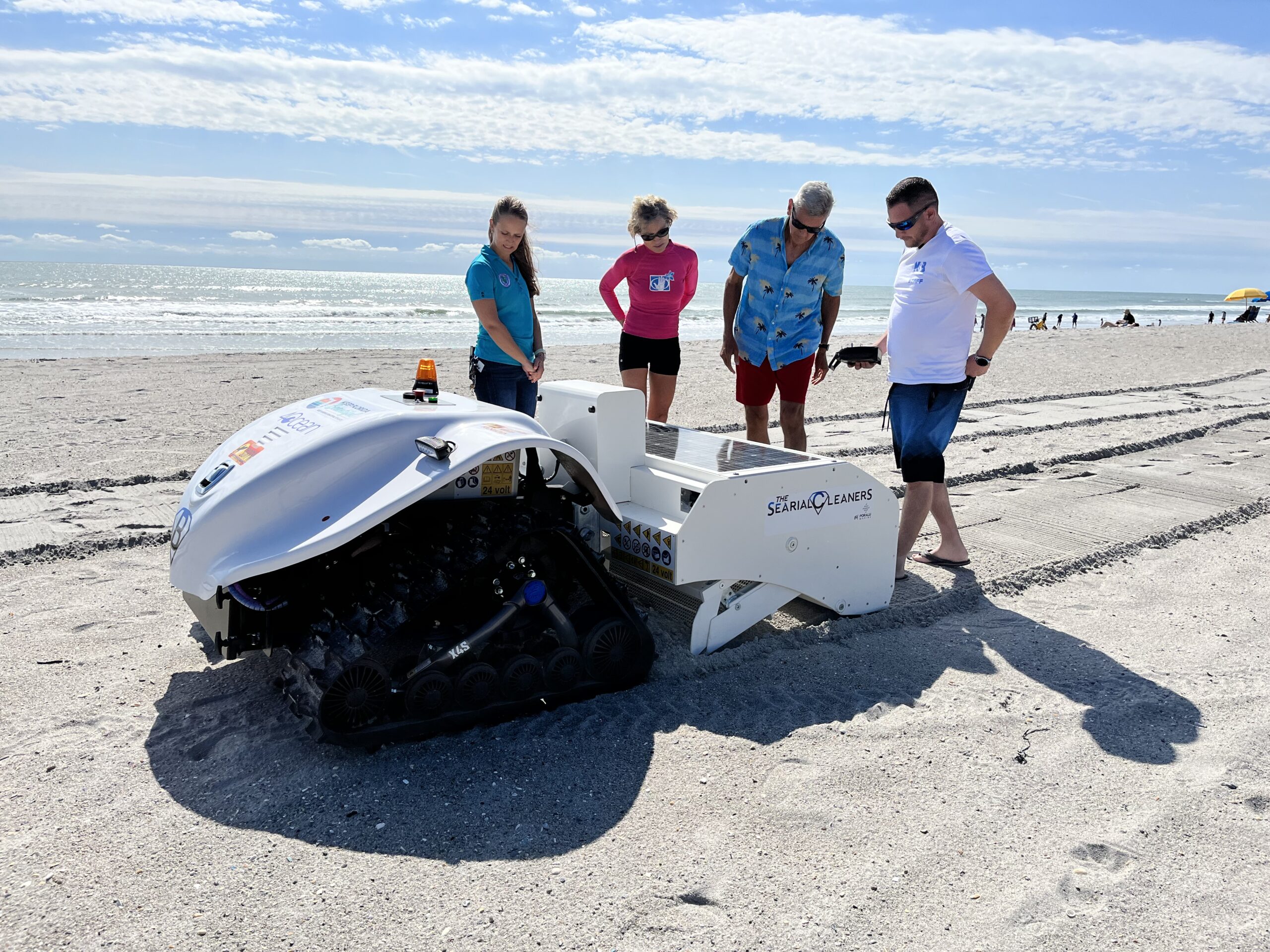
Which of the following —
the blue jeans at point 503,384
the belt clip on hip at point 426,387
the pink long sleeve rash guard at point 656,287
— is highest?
the pink long sleeve rash guard at point 656,287

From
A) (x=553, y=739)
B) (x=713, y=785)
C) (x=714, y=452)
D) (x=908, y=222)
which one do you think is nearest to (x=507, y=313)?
(x=714, y=452)

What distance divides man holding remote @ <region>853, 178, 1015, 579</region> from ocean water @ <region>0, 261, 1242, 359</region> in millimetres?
16197

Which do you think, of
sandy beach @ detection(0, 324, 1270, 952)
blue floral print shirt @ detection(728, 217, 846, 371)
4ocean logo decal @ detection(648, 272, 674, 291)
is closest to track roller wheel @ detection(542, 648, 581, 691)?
sandy beach @ detection(0, 324, 1270, 952)

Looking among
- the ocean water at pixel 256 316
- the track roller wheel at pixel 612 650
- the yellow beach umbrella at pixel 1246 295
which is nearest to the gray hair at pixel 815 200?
the track roller wheel at pixel 612 650

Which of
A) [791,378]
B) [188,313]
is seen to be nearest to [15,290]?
[188,313]

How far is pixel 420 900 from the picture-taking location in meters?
2.29

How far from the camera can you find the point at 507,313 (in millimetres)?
4898

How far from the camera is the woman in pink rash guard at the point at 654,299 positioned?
18.6ft

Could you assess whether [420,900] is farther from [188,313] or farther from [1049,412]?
[188,313]

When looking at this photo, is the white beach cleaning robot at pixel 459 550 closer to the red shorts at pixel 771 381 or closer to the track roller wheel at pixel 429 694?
the track roller wheel at pixel 429 694

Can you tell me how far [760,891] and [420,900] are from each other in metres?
0.84

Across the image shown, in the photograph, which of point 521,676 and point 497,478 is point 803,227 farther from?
point 521,676

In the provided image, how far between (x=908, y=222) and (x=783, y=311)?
39.5 inches

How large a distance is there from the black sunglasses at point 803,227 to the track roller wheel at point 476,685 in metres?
3.02
